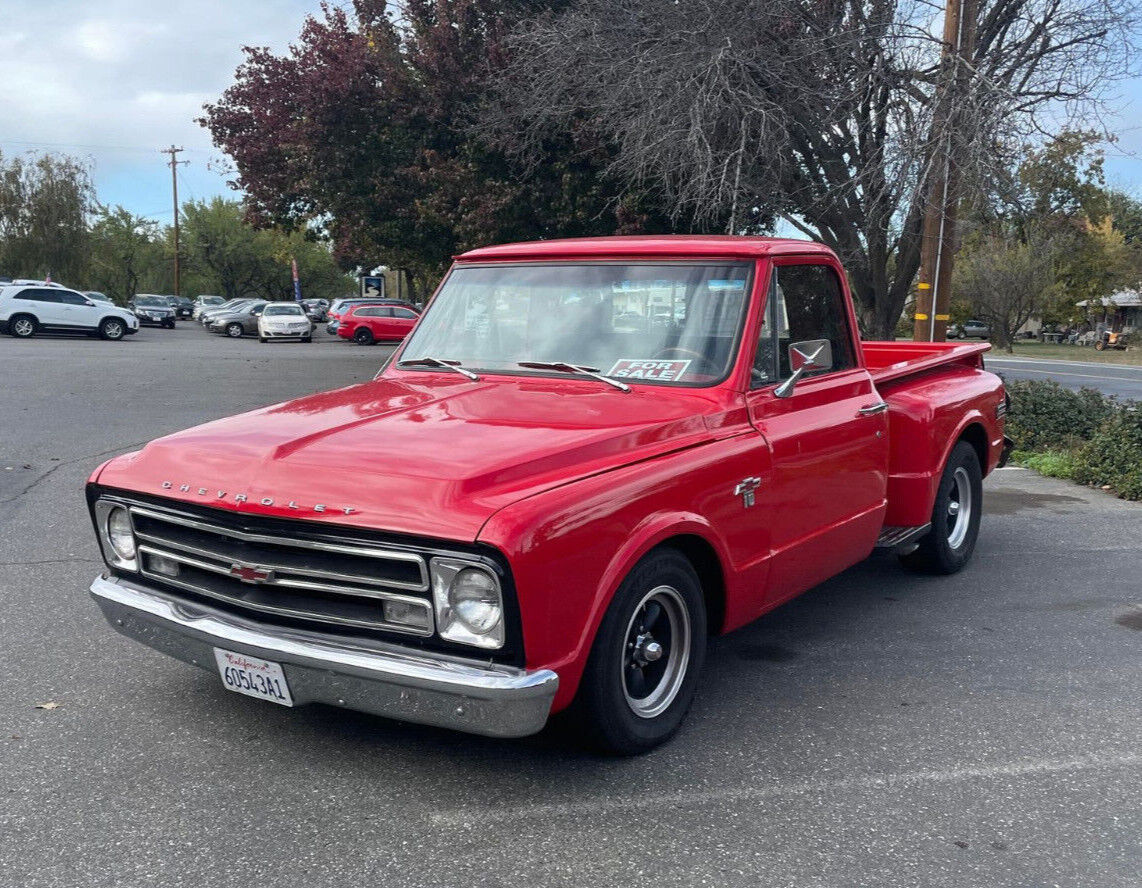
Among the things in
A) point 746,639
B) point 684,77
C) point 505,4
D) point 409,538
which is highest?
point 505,4

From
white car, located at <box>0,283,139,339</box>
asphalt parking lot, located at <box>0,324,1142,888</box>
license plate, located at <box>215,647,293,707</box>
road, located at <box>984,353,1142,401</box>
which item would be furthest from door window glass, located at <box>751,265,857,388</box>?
white car, located at <box>0,283,139,339</box>

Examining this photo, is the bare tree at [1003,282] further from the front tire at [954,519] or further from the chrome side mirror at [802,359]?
the chrome side mirror at [802,359]

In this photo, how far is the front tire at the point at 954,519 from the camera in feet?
19.5

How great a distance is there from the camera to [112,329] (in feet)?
115

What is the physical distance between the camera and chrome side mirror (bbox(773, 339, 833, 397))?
4.41m

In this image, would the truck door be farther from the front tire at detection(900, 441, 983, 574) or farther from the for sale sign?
the front tire at detection(900, 441, 983, 574)

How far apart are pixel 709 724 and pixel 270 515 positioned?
1867mm

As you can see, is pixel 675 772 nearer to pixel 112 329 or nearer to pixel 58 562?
pixel 58 562

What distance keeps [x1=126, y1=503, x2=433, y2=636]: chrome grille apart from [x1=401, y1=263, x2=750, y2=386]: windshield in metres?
1.46

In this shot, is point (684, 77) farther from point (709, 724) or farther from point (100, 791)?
point (100, 791)

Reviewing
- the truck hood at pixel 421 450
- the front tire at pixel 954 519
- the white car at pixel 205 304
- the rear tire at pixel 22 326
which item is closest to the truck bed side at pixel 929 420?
the front tire at pixel 954 519

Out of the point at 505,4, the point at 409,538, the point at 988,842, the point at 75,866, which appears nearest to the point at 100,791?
the point at 75,866

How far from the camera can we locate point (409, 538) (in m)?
3.13

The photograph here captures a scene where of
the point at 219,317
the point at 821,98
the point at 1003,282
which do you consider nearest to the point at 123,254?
the point at 219,317
